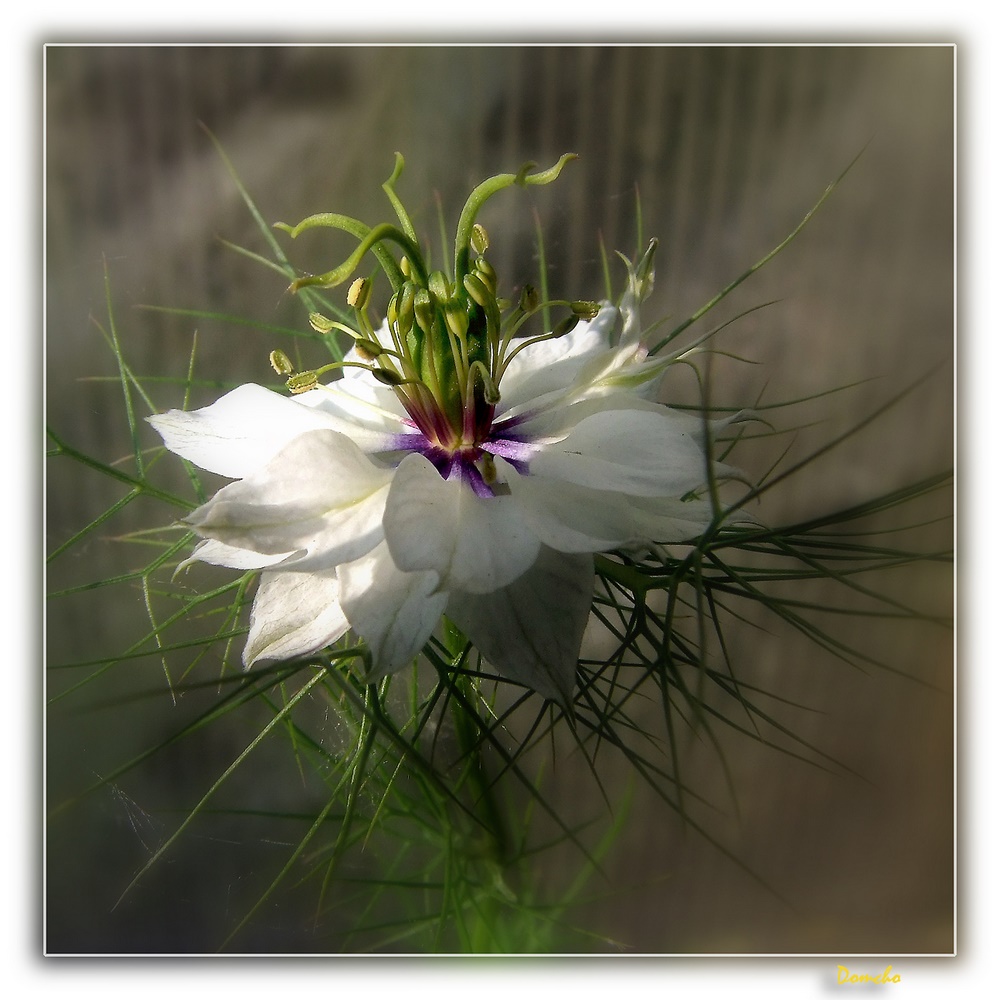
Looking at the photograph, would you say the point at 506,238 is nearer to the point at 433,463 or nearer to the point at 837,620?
the point at 433,463

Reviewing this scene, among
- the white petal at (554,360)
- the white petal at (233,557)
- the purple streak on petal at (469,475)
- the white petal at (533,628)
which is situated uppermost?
the white petal at (554,360)

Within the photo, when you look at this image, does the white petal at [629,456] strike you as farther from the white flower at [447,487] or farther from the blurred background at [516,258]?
the blurred background at [516,258]

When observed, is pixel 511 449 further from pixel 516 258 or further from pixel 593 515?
pixel 516 258

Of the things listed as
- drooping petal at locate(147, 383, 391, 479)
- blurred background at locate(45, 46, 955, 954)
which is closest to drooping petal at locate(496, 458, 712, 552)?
drooping petal at locate(147, 383, 391, 479)

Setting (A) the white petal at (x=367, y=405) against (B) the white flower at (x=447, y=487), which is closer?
(B) the white flower at (x=447, y=487)
